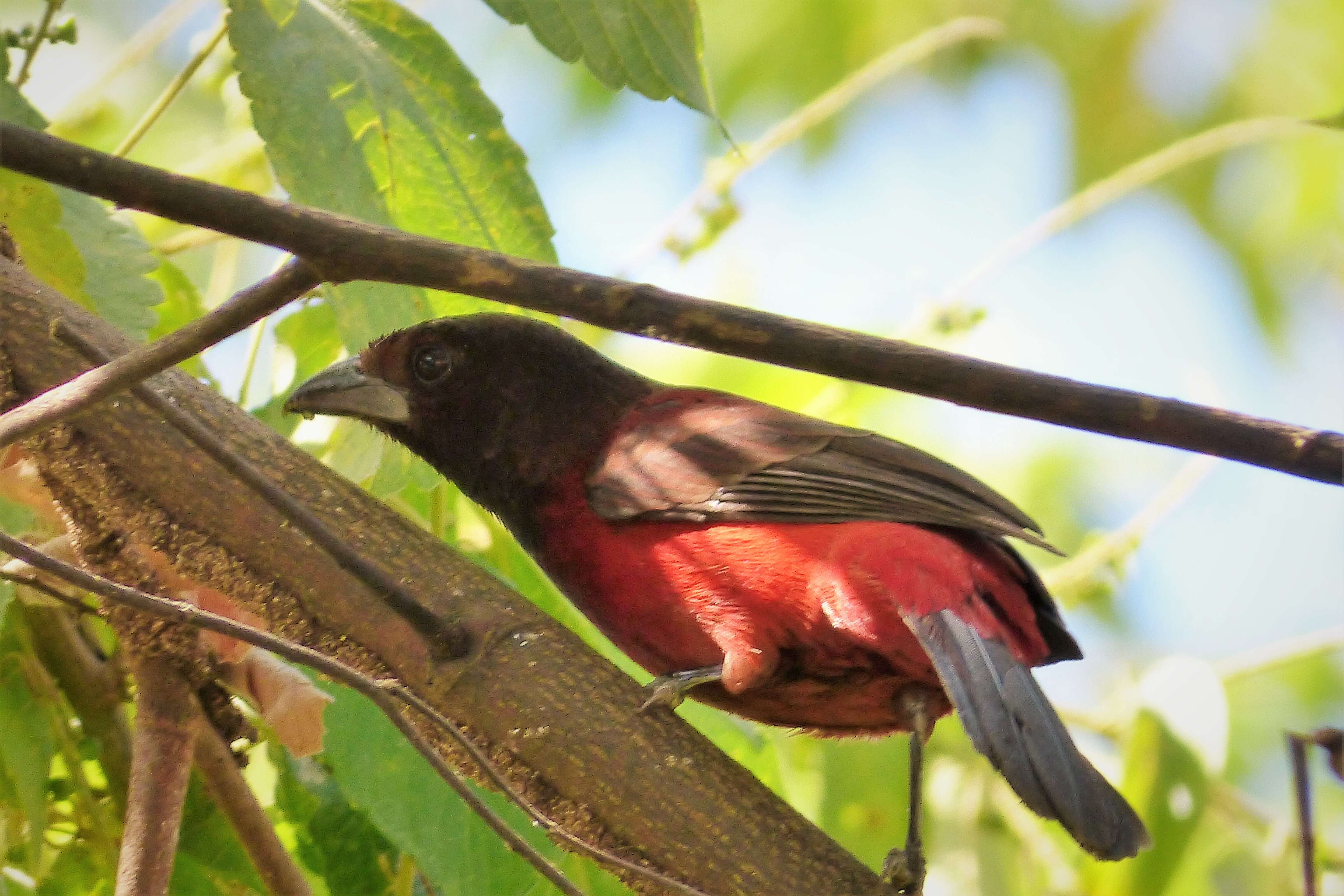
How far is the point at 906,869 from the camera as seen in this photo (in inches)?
113

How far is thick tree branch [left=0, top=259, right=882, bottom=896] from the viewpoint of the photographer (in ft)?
7.50

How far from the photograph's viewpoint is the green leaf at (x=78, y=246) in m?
2.53

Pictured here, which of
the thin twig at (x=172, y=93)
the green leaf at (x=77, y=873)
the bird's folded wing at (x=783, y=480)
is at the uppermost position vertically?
the thin twig at (x=172, y=93)

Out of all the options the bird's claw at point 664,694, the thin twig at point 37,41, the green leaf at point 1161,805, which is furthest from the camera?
the green leaf at point 1161,805

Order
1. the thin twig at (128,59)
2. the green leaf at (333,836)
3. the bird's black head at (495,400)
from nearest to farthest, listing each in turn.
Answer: the green leaf at (333,836)
the bird's black head at (495,400)
the thin twig at (128,59)

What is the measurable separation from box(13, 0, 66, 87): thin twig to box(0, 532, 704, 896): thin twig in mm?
1063

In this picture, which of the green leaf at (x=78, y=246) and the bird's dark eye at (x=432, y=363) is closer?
the green leaf at (x=78, y=246)

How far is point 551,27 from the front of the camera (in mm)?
2529

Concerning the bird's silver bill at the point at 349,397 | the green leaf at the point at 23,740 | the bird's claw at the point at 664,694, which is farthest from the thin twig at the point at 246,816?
the bird's silver bill at the point at 349,397

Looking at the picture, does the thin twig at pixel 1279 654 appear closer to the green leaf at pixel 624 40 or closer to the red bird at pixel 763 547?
the red bird at pixel 763 547

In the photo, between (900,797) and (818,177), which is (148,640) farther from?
(818,177)

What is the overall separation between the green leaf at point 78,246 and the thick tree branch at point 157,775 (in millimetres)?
600

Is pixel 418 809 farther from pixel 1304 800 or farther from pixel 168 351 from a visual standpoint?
pixel 1304 800

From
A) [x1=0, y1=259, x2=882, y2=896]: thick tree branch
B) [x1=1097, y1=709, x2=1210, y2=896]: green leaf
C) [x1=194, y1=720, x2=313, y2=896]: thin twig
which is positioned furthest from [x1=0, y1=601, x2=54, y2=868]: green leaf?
[x1=1097, y1=709, x2=1210, y2=896]: green leaf
